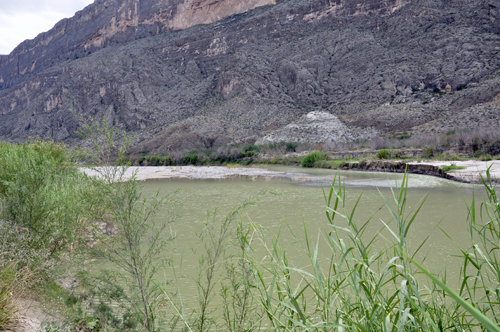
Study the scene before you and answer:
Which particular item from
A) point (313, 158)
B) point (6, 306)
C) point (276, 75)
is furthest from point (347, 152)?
point (6, 306)

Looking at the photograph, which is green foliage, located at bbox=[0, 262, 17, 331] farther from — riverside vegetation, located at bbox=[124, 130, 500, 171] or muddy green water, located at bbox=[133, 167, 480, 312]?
riverside vegetation, located at bbox=[124, 130, 500, 171]

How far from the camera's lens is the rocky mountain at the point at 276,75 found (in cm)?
5378

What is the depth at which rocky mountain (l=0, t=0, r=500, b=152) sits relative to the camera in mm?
53781

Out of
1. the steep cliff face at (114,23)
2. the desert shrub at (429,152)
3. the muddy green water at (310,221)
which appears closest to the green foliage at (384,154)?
the desert shrub at (429,152)

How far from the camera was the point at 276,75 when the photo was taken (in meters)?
73.6

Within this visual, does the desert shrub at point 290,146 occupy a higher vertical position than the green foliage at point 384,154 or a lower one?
higher

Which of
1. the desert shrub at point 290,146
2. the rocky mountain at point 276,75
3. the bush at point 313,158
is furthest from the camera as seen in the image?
the rocky mountain at point 276,75

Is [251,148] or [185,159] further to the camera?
[251,148]

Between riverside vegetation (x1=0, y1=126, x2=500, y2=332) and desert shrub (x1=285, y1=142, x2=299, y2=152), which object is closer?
riverside vegetation (x1=0, y1=126, x2=500, y2=332)

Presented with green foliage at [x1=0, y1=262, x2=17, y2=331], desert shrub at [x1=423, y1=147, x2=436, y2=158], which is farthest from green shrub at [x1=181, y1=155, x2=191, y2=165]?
green foliage at [x1=0, y1=262, x2=17, y2=331]

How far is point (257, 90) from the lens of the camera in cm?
7081

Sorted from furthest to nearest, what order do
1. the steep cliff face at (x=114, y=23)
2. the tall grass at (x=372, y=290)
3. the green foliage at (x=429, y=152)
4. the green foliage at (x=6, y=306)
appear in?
the steep cliff face at (x=114, y=23), the green foliage at (x=429, y=152), the green foliage at (x=6, y=306), the tall grass at (x=372, y=290)

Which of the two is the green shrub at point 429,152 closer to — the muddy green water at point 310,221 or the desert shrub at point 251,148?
the muddy green water at point 310,221

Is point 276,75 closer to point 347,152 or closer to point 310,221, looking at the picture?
point 347,152
